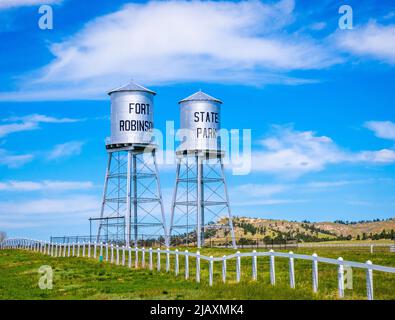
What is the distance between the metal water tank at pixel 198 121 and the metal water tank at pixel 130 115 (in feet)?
14.4

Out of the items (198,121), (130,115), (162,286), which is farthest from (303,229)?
(162,286)

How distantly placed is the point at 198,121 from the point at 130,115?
268 inches

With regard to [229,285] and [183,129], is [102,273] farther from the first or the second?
[183,129]

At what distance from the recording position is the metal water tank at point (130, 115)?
65.2 meters

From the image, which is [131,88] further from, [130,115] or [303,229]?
[303,229]

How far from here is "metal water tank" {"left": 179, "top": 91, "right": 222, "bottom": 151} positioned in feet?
226

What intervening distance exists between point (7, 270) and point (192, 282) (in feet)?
51.0

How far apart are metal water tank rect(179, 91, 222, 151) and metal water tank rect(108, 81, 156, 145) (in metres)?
4.40

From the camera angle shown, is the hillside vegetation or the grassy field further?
the hillside vegetation

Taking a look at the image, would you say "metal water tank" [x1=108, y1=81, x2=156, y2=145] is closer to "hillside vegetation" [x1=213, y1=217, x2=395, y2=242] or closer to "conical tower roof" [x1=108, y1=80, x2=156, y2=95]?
"conical tower roof" [x1=108, y1=80, x2=156, y2=95]

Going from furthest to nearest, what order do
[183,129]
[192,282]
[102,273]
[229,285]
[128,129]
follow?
[183,129] → [128,129] → [102,273] → [192,282] → [229,285]

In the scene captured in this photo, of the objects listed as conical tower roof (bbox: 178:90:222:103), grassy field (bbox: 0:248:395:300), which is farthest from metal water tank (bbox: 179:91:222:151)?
grassy field (bbox: 0:248:395:300)
